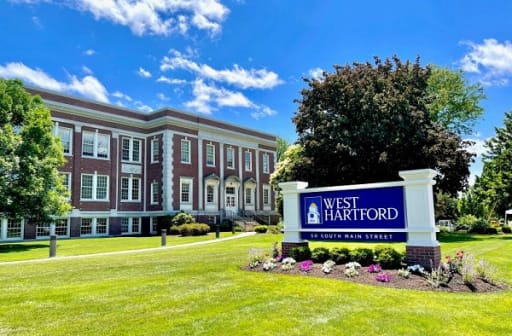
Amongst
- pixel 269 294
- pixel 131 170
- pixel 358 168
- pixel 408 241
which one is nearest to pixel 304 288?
pixel 269 294

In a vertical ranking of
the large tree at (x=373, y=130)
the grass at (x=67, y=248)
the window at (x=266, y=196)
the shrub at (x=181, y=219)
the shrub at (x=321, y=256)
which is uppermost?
the large tree at (x=373, y=130)

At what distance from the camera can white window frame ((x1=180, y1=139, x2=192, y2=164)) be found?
3681 centimetres

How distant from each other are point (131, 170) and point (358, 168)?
20.3 metres

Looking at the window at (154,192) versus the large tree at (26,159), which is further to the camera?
the window at (154,192)

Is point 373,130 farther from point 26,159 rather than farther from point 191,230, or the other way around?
point 26,159

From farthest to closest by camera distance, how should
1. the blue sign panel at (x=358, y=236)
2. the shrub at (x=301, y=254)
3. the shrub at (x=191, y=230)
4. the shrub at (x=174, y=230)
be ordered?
the shrub at (x=174, y=230), the shrub at (x=191, y=230), the shrub at (x=301, y=254), the blue sign panel at (x=358, y=236)

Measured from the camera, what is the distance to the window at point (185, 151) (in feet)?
121

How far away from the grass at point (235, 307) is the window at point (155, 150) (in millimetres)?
26702

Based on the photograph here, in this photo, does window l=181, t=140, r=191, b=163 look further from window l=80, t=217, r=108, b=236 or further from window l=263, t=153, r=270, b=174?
window l=263, t=153, r=270, b=174

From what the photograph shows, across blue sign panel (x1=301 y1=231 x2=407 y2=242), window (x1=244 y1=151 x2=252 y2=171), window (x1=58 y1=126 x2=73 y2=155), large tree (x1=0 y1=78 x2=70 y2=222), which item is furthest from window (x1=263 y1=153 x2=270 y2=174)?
blue sign panel (x1=301 y1=231 x2=407 y2=242)

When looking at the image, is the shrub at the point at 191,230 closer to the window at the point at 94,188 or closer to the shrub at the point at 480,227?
the window at the point at 94,188

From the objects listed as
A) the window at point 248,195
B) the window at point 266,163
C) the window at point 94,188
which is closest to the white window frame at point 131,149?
the window at point 94,188

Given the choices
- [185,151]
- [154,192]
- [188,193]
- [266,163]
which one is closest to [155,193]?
[154,192]

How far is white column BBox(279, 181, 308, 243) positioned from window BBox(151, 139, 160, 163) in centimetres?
2610
